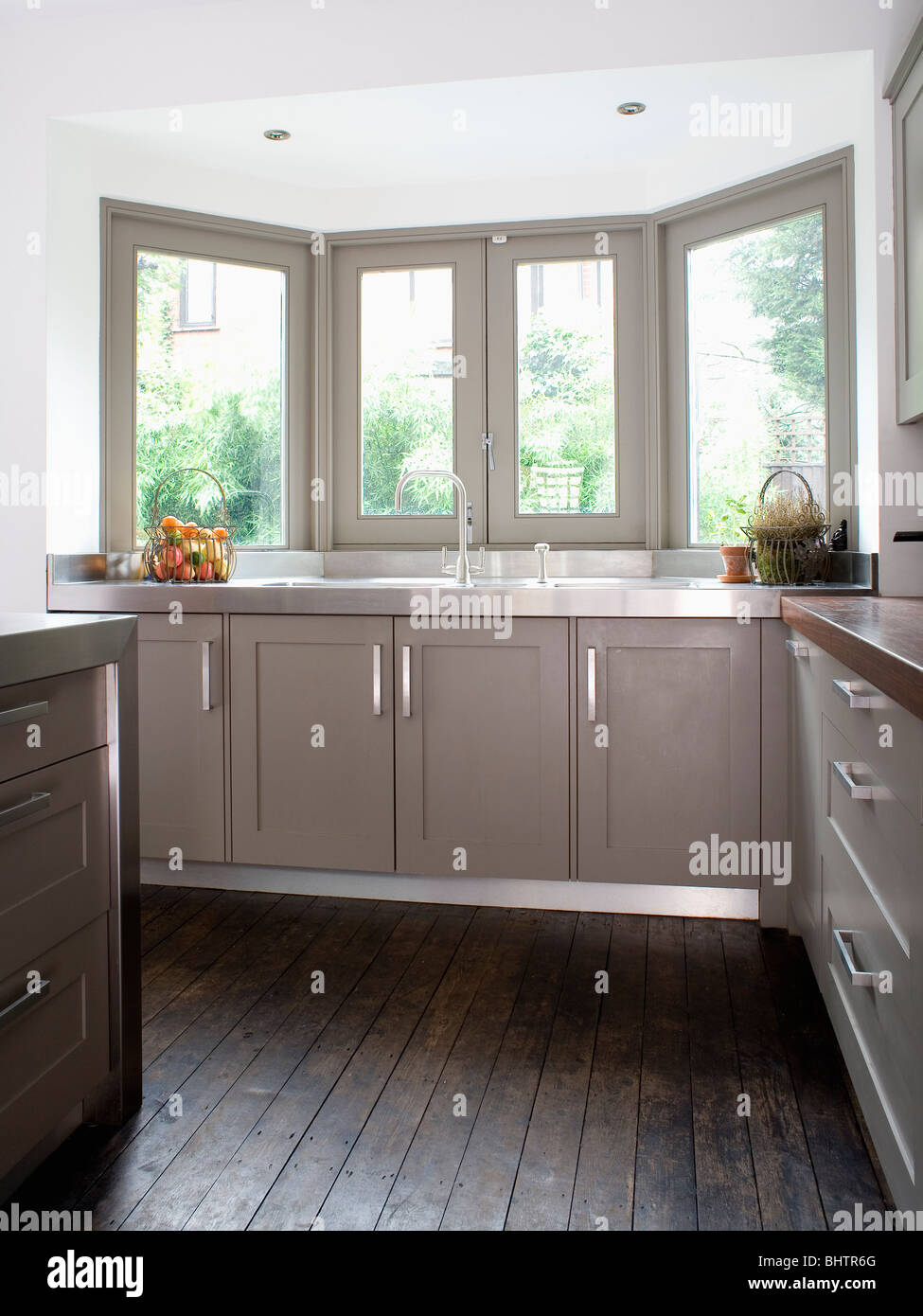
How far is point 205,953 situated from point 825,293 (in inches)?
99.4

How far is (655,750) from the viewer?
2.78 m

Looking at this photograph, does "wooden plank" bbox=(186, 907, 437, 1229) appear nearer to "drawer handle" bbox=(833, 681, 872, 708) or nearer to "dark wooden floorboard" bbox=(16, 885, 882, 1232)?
"dark wooden floorboard" bbox=(16, 885, 882, 1232)

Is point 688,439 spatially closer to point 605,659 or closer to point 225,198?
point 605,659

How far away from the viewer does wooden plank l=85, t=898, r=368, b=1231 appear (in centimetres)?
160

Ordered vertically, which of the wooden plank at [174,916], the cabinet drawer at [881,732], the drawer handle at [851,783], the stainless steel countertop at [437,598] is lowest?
the wooden plank at [174,916]

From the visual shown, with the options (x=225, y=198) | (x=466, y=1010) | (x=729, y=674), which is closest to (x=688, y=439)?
(x=729, y=674)

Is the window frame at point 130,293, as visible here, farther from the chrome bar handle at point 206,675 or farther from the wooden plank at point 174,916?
the wooden plank at point 174,916

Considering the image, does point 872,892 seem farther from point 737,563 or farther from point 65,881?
point 737,563

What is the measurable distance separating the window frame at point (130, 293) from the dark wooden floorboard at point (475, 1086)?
148 centimetres

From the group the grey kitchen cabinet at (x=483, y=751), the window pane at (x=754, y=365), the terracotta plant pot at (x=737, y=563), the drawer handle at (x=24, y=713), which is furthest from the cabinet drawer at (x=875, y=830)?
the window pane at (x=754, y=365)

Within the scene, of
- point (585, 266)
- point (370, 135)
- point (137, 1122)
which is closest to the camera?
point (137, 1122)

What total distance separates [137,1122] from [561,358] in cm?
270

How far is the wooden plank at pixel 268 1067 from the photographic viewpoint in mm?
1565

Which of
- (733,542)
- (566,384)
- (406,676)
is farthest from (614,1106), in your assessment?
(566,384)
